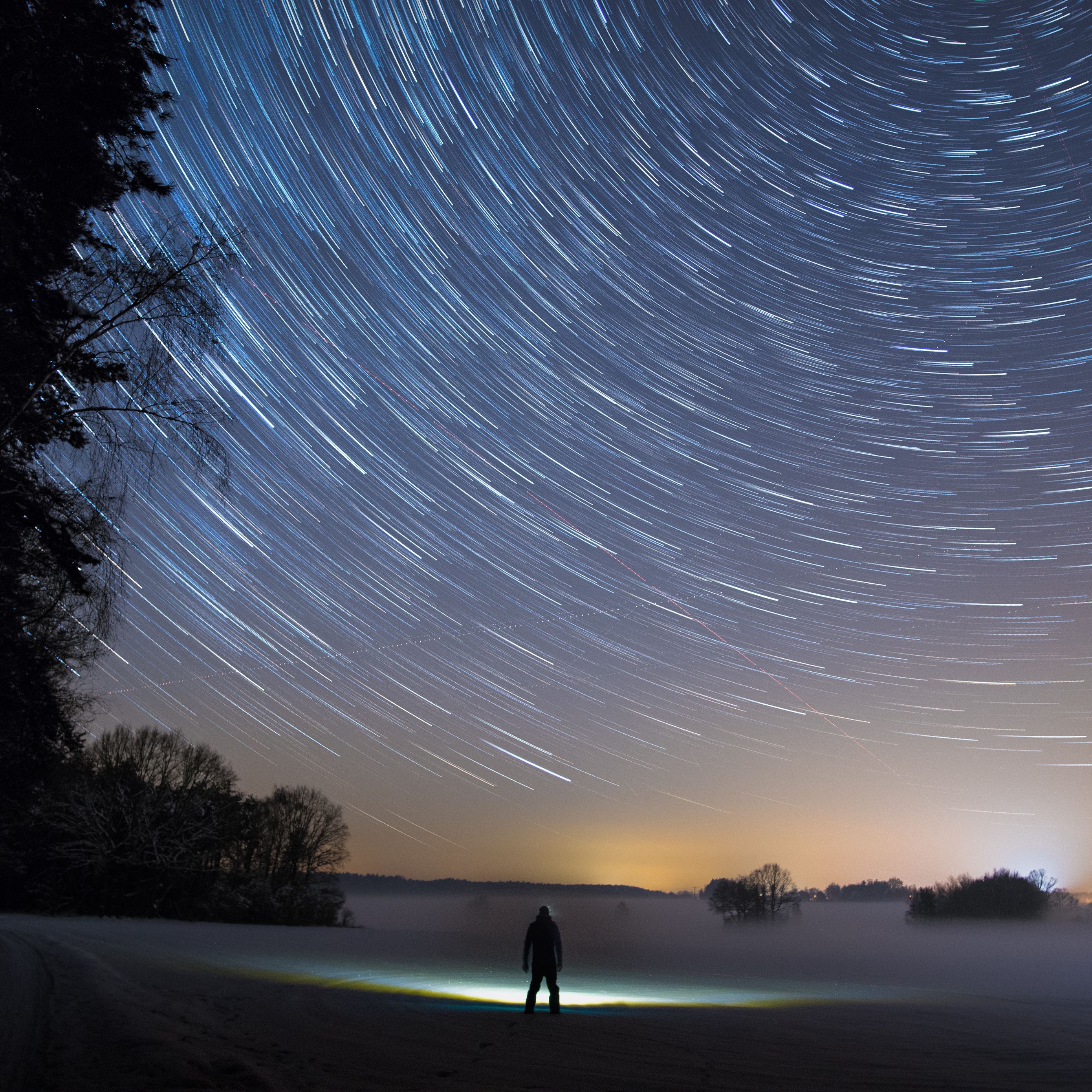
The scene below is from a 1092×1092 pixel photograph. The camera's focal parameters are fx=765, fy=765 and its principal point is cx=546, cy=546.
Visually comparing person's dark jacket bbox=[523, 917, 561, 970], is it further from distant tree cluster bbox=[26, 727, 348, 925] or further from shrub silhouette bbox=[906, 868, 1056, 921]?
shrub silhouette bbox=[906, 868, 1056, 921]

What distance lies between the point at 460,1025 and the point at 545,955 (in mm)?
1606

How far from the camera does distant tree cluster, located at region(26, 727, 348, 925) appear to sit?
3456 centimetres

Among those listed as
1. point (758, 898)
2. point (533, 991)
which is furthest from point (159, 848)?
point (758, 898)

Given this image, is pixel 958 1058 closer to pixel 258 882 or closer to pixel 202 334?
pixel 202 334

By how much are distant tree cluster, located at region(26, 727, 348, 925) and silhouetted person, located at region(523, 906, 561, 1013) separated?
96.2ft

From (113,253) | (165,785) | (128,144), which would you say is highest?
(128,144)

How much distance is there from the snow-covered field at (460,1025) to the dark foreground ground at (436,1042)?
0.12ft

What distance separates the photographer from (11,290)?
7398 millimetres

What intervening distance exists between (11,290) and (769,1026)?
39.5ft

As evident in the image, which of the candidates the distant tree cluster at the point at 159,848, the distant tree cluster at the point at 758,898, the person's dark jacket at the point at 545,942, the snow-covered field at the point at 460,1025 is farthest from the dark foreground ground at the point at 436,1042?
the distant tree cluster at the point at 758,898

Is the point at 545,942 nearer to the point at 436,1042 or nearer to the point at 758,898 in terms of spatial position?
the point at 436,1042

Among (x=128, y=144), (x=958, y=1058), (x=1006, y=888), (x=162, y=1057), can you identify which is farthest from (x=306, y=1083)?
(x=1006, y=888)

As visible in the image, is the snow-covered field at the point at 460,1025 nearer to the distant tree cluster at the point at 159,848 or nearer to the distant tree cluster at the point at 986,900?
the distant tree cluster at the point at 159,848

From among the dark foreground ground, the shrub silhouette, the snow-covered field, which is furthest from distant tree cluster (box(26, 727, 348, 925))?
the shrub silhouette
